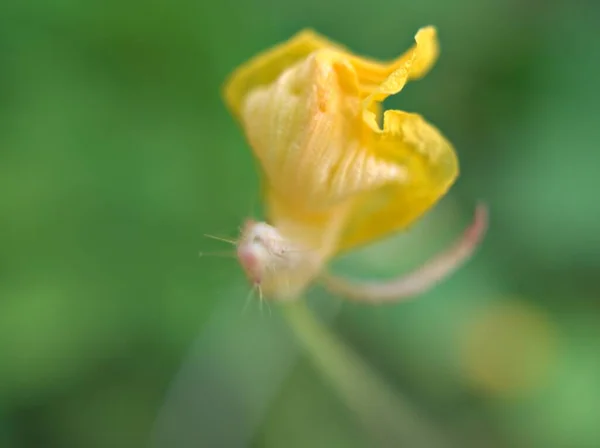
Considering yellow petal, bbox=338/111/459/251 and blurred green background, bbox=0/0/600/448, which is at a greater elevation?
yellow petal, bbox=338/111/459/251

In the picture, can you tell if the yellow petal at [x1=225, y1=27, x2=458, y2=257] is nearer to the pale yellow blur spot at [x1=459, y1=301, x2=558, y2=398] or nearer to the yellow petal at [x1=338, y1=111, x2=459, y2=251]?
the yellow petal at [x1=338, y1=111, x2=459, y2=251]

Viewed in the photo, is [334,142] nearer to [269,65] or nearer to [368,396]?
[269,65]

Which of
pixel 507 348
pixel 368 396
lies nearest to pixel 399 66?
pixel 368 396

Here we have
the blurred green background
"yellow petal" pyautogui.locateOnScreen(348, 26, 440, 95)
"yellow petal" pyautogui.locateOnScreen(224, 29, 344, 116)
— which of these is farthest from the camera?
the blurred green background

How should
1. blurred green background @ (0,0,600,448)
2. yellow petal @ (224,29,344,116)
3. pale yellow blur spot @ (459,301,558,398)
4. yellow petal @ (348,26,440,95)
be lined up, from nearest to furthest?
yellow petal @ (348,26,440,95) < yellow petal @ (224,29,344,116) < blurred green background @ (0,0,600,448) < pale yellow blur spot @ (459,301,558,398)

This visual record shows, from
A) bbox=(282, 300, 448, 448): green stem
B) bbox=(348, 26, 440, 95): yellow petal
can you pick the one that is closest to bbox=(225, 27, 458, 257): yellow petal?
bbox=(348, 26, 440, 95): yellow petal

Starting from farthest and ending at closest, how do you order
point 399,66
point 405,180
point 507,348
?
1. point 507,348
2. point 405,180
3. point 399,66
